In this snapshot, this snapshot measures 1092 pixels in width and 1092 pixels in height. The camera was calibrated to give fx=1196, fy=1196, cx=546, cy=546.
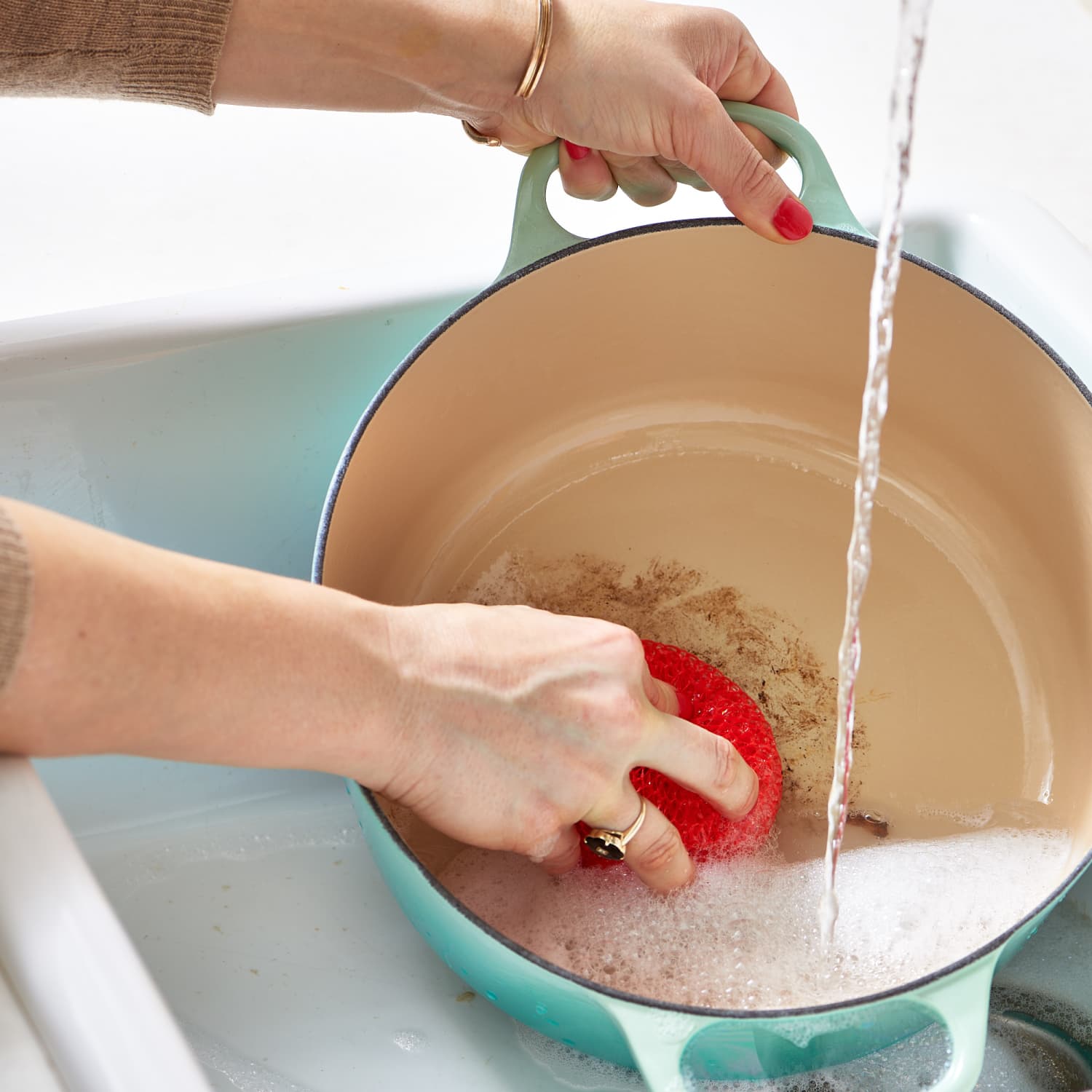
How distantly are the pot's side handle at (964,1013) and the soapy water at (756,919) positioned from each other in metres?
0.14

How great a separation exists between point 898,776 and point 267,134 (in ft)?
3.12

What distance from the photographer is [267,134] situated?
1.31 meters

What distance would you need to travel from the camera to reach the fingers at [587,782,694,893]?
616 millimetres

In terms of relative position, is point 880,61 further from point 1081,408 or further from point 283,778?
point 283,778

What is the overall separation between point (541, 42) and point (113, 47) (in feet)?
0.86

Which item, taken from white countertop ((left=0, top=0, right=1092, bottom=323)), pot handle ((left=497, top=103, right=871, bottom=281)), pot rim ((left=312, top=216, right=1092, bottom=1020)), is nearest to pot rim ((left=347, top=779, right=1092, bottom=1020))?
pot rim ((left=312, top=216, right=1092, bottom=1020))

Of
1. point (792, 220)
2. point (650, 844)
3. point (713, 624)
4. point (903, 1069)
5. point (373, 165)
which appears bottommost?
point (903, 1069)

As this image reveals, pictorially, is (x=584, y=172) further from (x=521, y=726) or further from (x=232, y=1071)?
(x=232, y=1071)

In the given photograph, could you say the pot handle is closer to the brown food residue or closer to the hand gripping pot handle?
the brown food residue

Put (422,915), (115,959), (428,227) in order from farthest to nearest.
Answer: (428,227)
(422,915)
(115,959)

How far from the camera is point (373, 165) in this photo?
1298 mm

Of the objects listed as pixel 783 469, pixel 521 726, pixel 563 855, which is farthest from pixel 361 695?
pixel 783 469

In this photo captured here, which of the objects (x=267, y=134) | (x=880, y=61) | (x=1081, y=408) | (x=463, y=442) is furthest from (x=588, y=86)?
(x=880, y=61)

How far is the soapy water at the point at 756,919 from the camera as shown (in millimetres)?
697
